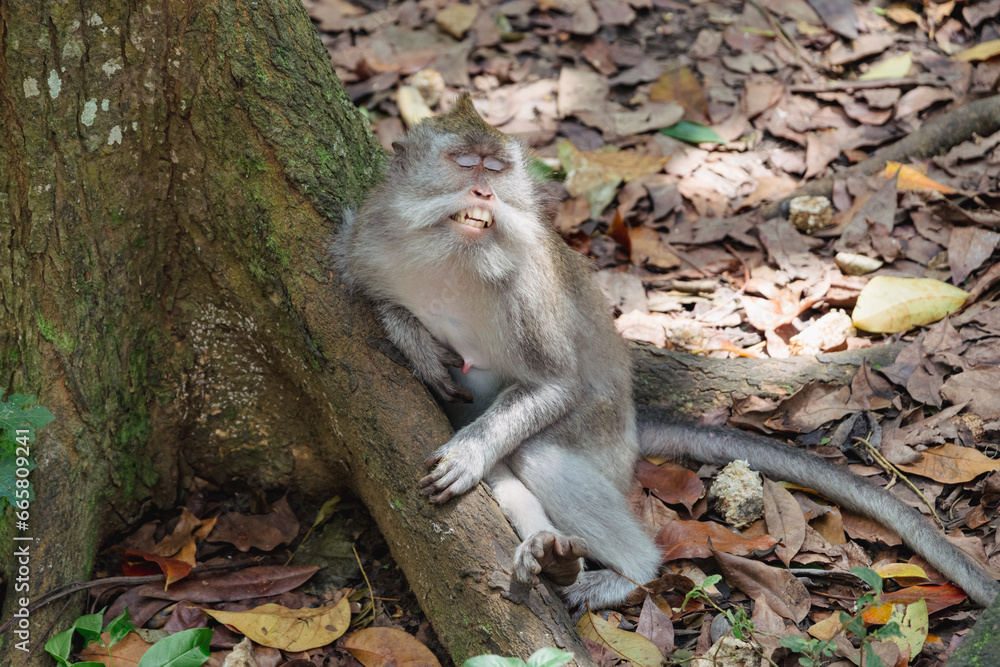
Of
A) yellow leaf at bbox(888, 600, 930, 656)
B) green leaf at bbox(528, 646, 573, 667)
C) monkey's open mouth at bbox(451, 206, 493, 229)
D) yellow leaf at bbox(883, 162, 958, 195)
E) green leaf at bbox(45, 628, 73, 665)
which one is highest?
monkey's open mouth at bbox(451, 206, 493, 229)

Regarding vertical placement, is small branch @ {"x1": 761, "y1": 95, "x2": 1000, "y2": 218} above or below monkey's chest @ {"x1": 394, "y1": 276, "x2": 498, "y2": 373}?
below

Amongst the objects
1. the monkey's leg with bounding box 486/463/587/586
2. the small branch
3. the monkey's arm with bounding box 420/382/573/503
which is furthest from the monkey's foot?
the small branch

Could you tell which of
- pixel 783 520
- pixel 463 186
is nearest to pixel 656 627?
pixel 783 520

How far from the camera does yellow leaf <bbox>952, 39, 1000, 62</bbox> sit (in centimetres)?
595

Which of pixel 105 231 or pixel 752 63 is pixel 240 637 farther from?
pixel 752 63

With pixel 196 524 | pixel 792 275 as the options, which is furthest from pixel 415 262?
pixel 792 275

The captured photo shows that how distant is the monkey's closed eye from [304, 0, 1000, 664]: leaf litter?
5.59 feet

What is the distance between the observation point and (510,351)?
349cm

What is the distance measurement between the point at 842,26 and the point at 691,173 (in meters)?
1.97

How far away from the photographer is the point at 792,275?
4914 mm

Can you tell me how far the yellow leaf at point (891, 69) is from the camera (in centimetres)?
612

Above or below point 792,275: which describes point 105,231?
above

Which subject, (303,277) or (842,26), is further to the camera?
(842,26)

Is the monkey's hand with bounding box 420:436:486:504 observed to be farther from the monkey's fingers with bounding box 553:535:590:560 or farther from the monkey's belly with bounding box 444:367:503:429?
the monkey's belly with bounding box 444:367:503:429
